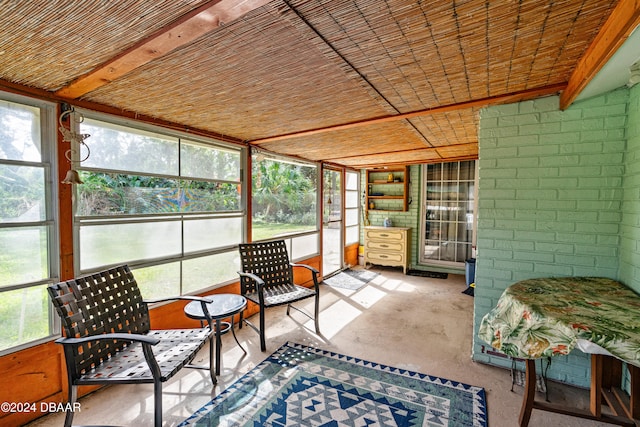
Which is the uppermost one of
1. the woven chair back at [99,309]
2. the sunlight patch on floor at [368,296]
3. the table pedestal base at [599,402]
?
the woven chair back at [99,309]

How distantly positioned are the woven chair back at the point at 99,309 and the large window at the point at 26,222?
39 centimetres

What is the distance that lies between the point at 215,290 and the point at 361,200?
4.16 m

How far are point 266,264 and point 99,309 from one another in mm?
1704

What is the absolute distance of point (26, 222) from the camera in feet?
6.27

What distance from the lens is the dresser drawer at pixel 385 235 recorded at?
573cm

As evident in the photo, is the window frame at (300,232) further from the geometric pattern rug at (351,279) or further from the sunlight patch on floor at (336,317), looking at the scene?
the sunlight patch on floor at (336,317)

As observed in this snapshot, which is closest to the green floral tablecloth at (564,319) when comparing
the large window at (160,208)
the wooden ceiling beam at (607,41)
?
the wooden ceiling beam at (607,41)

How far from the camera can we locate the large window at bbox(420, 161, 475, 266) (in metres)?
5.58

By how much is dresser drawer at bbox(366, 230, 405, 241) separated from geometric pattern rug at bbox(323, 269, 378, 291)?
73cm

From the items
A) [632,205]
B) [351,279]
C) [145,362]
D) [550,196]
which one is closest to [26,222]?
[145,362]

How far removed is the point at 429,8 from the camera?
1164 mm

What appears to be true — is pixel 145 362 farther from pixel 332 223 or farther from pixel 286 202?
pixel 332 223

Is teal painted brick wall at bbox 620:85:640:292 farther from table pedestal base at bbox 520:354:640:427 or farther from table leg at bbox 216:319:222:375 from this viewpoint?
table leg at bbox 216:319:222:375

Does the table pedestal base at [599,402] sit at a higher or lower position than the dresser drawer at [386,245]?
lower
